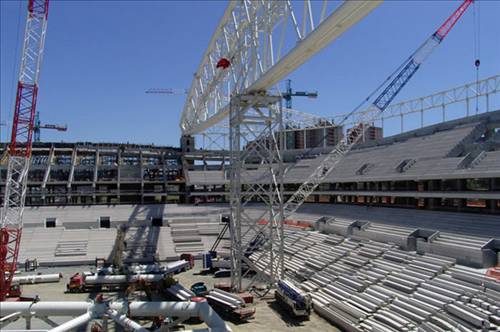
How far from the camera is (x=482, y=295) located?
1992 cm

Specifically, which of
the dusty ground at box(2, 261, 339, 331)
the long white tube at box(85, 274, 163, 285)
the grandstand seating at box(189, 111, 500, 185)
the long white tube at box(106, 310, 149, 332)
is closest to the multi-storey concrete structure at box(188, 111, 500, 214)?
the grandstand seating at box(189, 111, 500, 185)

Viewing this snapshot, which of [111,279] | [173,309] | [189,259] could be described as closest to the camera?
[173,309]

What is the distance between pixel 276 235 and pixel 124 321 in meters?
16.5

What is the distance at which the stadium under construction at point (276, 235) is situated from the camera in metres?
20.4

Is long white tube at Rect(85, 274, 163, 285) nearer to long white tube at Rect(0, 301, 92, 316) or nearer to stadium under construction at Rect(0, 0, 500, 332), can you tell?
stadium under construction at Rect(0, 0, 500, 332)

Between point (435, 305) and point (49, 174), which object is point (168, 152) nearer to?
point (49, 174)

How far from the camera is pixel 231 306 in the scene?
2439cm

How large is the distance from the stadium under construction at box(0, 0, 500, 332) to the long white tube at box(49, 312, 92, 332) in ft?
0.18

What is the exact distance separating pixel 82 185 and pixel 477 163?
190ft

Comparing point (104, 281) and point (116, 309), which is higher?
point (116, 309)

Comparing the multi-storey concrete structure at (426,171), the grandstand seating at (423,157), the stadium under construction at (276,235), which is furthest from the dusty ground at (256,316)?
the multi-storey concrete structure at (426,171)

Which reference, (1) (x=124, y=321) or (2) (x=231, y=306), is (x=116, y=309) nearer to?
(1) (x=124, y=321)

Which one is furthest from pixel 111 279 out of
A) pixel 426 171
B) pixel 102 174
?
pixel 102 174

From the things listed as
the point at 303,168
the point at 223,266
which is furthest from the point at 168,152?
the point at 223,266
